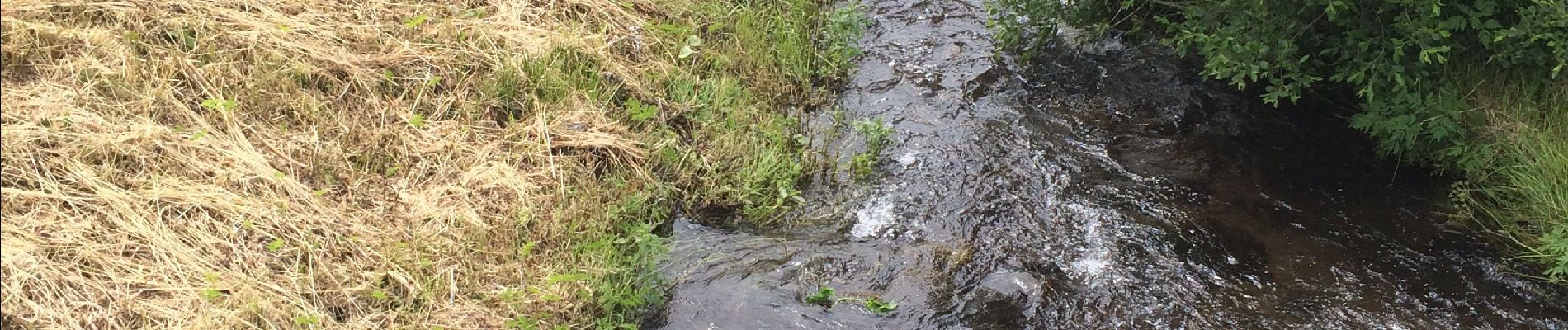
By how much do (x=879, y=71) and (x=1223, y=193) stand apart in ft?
6.36

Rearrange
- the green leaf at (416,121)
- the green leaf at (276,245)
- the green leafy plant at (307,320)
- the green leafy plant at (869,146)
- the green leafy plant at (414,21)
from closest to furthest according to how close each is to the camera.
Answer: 1. the green leafy plant at (307,320)
2. the green leaf at (276,245)
3. the green leaf at (416,121)
4. the green leafy plant at (869,146)
5. the green leafy plant at (414,21)

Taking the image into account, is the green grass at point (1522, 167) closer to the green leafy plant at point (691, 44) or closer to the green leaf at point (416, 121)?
the green leafy plant at point (691, 44)

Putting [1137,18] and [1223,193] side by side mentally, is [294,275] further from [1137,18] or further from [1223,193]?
[1137,18]

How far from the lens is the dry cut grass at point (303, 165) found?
3.72 m

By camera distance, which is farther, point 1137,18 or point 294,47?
point 1137,18

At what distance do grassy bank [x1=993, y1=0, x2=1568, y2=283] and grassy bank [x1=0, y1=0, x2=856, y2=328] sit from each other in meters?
2.08

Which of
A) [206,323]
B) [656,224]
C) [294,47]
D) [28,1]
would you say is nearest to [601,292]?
[656,224]

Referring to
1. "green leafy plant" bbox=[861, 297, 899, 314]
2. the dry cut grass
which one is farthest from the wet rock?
the dry cut grass

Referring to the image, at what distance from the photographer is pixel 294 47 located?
4883mm

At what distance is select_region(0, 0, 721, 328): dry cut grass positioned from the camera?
3.72m

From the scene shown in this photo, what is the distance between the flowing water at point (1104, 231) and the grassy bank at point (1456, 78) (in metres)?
0.18

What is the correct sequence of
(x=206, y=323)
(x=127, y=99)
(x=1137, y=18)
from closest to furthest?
1. (x=206, y=323)
2. (x=127, y=99)
3. (x=1137, y=18)

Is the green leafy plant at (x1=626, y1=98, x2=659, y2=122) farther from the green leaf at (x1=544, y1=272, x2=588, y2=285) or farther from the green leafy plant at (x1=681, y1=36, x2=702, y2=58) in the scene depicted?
the green leaf at (x1=544, y1=272, x2=588, y2=285)

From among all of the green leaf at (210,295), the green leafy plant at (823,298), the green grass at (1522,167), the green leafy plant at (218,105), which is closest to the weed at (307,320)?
the green leaf at (210,295)
